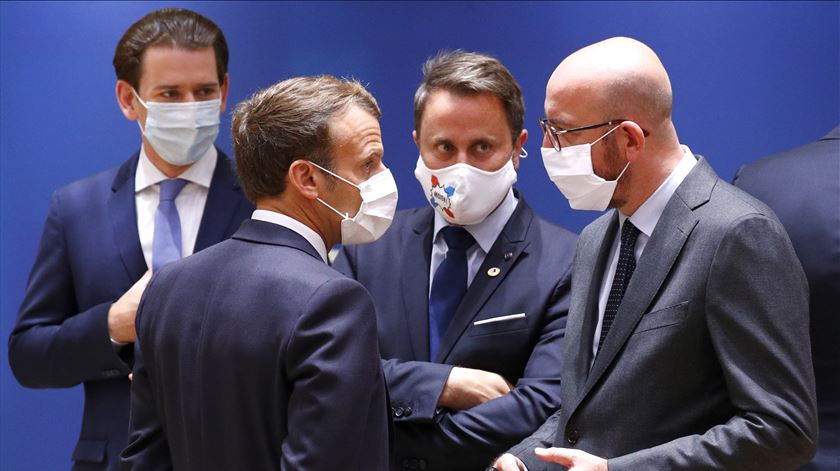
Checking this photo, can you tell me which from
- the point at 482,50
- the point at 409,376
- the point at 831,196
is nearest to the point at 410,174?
the point at 482,50

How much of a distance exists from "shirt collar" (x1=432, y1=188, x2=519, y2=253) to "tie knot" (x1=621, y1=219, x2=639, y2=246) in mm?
594

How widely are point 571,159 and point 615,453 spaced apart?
0.68 m

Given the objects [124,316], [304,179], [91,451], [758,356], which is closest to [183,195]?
[124,316]

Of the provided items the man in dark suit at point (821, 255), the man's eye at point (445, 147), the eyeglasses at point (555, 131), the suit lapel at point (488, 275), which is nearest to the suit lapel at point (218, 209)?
the man's eye at point (445, 147)

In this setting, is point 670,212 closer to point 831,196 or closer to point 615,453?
point 615,453

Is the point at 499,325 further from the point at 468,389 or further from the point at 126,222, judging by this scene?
the point at 126,222

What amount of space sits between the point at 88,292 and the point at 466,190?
46.0 inches

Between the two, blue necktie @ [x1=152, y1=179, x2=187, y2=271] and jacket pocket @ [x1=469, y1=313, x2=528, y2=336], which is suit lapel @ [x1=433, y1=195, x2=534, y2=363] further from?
blue necktie @ [x1=152, y1=179, x2=187, y2=271]

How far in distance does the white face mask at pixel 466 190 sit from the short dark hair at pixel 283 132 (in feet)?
2.23

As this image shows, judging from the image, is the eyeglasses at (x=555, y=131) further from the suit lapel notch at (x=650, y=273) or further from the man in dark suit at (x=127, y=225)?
the man in dark suit at (x=127, y=225)

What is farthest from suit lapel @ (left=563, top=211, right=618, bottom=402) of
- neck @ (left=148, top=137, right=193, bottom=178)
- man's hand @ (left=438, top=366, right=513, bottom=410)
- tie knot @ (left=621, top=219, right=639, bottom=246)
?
neck @ (left=148, top=137, right=193, bottom=178)

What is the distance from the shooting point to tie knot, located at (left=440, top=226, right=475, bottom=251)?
9.96ft

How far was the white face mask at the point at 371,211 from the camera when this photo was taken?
242 centimetres

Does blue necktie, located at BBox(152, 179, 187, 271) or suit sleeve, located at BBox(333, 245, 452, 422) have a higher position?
blue necktie, located at BBox(152, 179, 187, 271)
